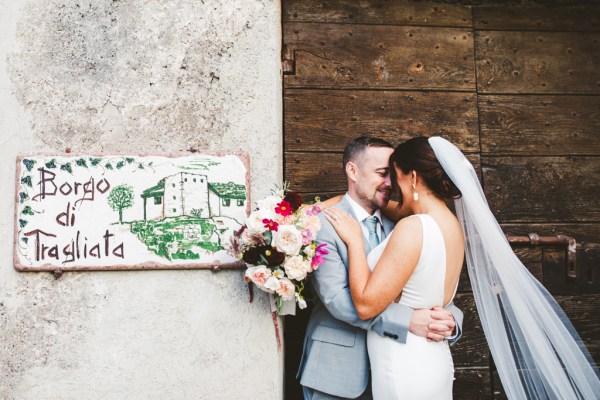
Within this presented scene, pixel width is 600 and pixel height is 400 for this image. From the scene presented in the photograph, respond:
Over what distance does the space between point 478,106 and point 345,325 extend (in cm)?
146

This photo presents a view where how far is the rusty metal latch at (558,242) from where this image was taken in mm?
2986

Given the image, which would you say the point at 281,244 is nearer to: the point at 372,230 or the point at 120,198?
the point at 372,230

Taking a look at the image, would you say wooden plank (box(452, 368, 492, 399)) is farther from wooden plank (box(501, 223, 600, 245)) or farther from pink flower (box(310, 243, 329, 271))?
pink flower (box(310, 243, 329, 271))

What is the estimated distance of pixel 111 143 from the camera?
8.89 ft

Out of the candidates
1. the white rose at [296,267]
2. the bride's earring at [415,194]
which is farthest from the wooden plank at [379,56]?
the white rose at [296,267]

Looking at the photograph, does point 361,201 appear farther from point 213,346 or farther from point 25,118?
point 25,118

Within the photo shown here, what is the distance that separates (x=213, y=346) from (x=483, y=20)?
2.29m

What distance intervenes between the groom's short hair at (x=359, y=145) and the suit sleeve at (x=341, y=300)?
0.45 metres

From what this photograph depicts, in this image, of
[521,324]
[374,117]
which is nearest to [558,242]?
[521,324]

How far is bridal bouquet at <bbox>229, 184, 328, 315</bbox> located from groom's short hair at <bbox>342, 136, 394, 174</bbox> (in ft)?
1.63

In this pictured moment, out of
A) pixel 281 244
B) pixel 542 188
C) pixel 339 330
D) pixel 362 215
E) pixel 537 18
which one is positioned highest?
pixel 537 18

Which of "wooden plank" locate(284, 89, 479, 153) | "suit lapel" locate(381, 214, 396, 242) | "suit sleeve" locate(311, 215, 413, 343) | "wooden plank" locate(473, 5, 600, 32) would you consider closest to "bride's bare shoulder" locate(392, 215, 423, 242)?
"suit sleeve" locate(311, 215, 413, 343)

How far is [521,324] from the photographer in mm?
2377

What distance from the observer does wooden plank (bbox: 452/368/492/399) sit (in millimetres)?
2932
